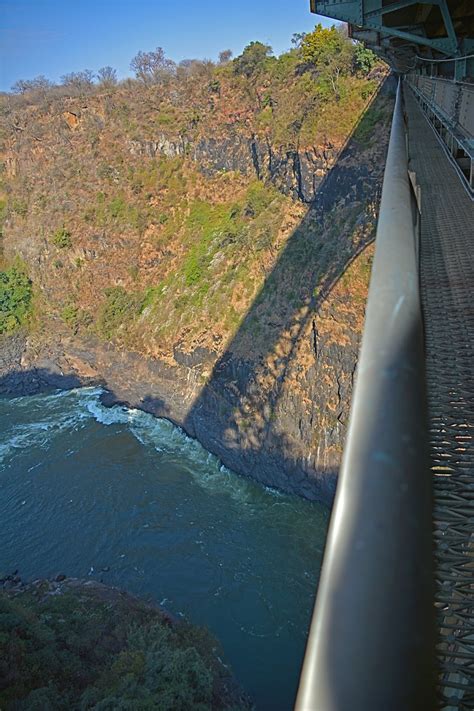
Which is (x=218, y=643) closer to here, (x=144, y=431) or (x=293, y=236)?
(x=144, y=431)

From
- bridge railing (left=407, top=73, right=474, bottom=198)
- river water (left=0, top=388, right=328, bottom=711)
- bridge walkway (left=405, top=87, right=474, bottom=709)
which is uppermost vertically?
bridge railing (left=407, top=73, right=474, bottom=198)

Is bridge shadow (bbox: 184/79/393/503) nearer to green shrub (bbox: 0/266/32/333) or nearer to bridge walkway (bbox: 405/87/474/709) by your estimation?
bridge walkway (bbox: 405/87/474/709)

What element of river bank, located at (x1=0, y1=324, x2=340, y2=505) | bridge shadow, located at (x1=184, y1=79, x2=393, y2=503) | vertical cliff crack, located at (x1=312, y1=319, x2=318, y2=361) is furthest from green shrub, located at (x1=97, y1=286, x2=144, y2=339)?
vertical cliff crack, located at (x1=312, y1=319, x2=318, y2=361)

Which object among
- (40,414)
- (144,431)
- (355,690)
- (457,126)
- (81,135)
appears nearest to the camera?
(355,690)

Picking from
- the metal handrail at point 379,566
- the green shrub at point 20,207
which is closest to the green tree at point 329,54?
the green shrub at point 20,207

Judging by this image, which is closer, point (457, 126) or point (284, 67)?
point (457, 126)

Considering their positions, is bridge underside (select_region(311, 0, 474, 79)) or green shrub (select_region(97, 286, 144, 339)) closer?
bridge underside (select_region(311, 0, 474, 79))

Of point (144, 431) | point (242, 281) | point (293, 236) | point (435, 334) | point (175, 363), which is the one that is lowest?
point (144, 431)

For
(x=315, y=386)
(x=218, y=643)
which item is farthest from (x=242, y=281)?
(x=218, y=643)

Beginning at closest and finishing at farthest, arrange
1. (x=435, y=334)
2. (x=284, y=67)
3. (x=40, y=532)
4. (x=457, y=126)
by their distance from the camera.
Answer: (x=435, y=334)
(x=457, y=126)
(x=40, y=532)
(x=284, y=67)
